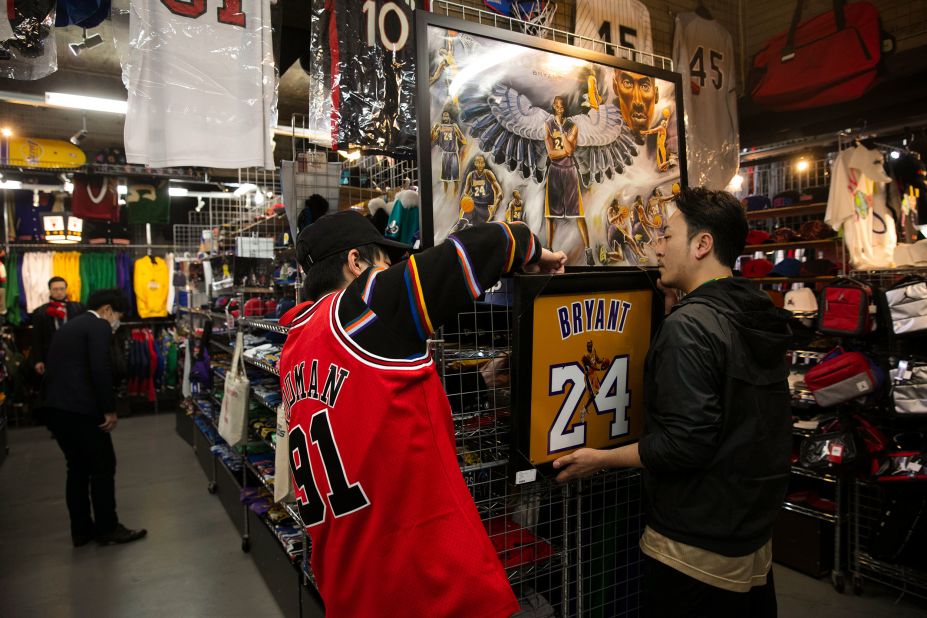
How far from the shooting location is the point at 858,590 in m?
3.47

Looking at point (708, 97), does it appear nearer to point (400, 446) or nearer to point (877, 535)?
Answer: point (877, 535)

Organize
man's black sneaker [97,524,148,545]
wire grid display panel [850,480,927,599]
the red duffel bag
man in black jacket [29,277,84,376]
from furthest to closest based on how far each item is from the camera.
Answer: man in black jacket [29,277,84,376] → man's black sneaker [97,524,148,545] → the red duffel bag → wire grid display panel [850,480,927,599]

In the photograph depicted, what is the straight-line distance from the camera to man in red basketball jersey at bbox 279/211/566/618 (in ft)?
4.13

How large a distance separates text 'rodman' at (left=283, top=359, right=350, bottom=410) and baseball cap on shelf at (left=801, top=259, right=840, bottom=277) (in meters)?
4.77

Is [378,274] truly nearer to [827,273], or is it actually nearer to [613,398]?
[613,398]

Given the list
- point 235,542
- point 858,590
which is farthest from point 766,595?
point 235,542

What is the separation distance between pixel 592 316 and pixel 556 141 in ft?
2.06

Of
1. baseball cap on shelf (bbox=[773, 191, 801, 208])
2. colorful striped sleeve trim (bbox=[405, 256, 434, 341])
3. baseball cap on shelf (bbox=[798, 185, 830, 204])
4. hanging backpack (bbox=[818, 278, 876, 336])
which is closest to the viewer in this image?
colorful striped sleeve trim (bbox=[405, 256, 434, 341])

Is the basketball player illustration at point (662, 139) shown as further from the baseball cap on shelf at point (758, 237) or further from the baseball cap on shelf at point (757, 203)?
the baseball cap on shelf at point (757, 203)

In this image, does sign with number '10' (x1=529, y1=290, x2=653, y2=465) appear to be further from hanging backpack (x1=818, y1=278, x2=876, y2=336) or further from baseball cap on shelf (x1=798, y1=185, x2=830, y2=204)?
baseball cap on shelf (x1=798, y1=185, x2=830, y2=204)

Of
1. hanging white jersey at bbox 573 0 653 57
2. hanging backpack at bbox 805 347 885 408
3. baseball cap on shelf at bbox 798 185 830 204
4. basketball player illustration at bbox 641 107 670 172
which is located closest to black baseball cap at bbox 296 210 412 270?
basketball player illustration at bbox 641 107 670 172

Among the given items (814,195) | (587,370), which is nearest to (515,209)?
(587,370)

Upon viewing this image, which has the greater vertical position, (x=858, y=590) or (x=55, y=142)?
(x=55, y=142)

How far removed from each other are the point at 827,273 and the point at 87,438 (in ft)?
19.6
